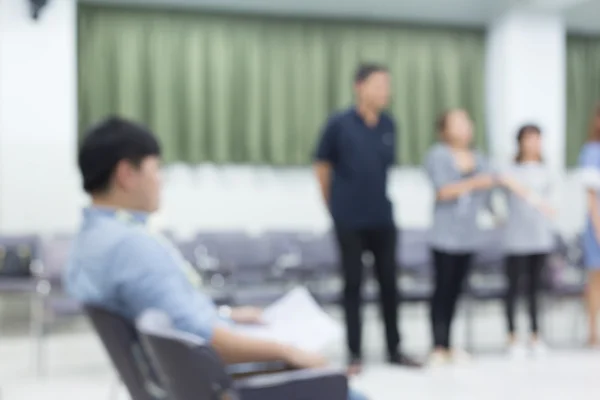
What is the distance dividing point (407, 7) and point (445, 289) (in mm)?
3502

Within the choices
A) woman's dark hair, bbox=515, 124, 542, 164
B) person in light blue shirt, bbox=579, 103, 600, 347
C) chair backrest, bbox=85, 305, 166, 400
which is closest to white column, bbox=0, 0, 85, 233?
woman's dark hair, bbox=515, 124, 542, 164

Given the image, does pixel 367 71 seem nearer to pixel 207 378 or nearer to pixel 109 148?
pixel 109 148

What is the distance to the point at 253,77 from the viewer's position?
6547mm

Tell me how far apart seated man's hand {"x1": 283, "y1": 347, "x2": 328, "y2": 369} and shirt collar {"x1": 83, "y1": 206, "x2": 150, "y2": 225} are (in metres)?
0.43

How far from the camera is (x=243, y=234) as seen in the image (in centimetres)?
562

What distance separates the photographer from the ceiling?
20.8 feet

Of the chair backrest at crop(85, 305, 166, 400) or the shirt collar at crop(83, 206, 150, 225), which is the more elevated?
the shirt collar at crop(83, 206, 150, 225)

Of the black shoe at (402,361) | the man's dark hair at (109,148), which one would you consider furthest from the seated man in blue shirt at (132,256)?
the black shoe at (402,361)

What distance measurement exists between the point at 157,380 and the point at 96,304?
7.6 inches

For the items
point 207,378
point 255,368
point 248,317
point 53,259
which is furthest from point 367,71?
point 207,378

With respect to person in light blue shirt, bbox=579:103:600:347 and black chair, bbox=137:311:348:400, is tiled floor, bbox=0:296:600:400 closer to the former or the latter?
person in light blue shirt, bbox=579:103:600:347

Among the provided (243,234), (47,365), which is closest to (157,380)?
(47,365)

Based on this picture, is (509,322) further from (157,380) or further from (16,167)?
(16,167)

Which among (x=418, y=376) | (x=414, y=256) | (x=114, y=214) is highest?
(x=114, y=214)
